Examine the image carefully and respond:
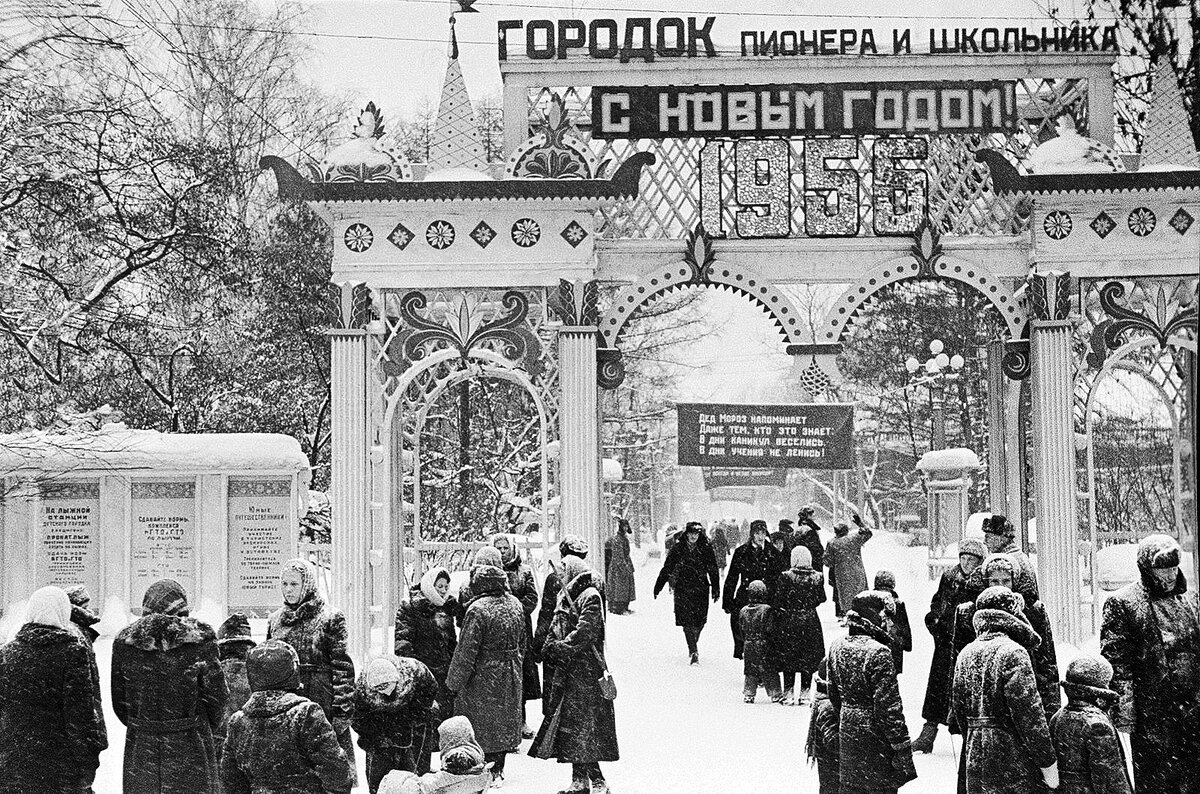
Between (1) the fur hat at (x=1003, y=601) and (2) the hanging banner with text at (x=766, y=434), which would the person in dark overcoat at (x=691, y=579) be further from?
(1) the fur hat at (x=1003, y=601)

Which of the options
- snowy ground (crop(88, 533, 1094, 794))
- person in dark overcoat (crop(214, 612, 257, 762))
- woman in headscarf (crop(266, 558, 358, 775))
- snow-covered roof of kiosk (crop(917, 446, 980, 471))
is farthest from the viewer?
snow-covered roof of kiosk (crop(917, 446, 980, 471))

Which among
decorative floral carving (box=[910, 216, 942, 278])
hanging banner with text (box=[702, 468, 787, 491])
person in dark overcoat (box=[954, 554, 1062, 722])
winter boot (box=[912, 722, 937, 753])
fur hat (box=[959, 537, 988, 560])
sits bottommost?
winter boot (box=[912, 722, 937, 753])

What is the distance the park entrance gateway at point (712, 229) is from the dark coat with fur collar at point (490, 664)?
12.3 ft

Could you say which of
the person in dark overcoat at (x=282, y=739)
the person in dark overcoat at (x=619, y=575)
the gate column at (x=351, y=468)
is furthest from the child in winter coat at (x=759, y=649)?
the person in dark overcoat at (x=619, y=575)

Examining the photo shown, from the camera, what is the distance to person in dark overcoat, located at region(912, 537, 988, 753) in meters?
8.99

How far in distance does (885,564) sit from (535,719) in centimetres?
1792

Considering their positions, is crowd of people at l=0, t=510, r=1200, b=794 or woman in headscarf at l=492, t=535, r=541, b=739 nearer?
crowd of people at l=0, t=510, r=1200, b=794

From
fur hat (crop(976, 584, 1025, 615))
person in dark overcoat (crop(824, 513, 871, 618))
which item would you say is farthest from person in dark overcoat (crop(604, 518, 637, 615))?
fur hat (crop(976, 584, 1025, 615))

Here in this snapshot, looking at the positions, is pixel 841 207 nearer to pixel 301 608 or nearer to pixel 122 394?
pixel 301 608

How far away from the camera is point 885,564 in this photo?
28.2 meters

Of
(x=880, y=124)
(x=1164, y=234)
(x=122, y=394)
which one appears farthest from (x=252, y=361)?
(x=1164, y=234)

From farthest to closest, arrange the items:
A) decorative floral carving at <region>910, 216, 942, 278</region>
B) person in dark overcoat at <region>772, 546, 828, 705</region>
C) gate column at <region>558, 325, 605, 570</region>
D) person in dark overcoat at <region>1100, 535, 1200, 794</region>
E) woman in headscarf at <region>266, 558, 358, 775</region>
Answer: decorative floral carving at <region>910, 216, 942, 278</region> → gate column at <region>558, 325, 605, 570</region> → person in dark overcoat at <region>772, 546, 828, 705</region> → woman in headscarf at <region>266, 558, 358, 775</region> → person in dark overcoat at <region>1100, 535, 1200, 794</region>

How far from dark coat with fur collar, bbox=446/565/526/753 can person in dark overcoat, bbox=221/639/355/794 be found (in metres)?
2.90

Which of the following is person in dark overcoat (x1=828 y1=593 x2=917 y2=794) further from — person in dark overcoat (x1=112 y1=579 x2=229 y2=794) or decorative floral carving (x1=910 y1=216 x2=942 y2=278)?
decorative floral carving (x1=910 y1=216 x2=942 y2=278)
